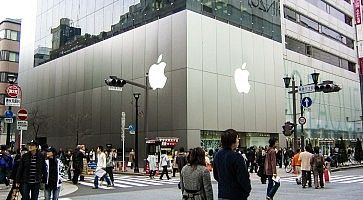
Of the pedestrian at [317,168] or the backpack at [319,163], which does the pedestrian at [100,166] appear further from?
the backpack at [319,163]

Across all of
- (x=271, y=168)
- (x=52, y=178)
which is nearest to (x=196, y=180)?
(x=52, y=178)

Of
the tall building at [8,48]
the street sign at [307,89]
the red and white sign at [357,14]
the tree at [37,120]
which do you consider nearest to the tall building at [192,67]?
the tree at [37,120]

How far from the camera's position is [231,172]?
5395 millimetres

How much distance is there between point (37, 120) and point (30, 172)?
141 feet

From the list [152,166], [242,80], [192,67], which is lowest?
[152,166]

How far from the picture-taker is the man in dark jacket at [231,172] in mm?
5277

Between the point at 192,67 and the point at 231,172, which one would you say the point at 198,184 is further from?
the point at 192,67

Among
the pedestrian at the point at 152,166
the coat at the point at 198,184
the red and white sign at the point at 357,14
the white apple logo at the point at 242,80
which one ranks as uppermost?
the white apple logo at the point at 242,80

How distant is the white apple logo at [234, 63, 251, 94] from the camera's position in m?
35.5

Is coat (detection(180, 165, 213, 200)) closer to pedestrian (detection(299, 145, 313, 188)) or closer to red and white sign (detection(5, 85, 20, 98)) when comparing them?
pedestrian (detection(299, 145, 313, 188))

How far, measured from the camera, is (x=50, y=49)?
5056cm

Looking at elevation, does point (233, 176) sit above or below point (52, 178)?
above

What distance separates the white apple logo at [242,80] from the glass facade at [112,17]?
4136 mm

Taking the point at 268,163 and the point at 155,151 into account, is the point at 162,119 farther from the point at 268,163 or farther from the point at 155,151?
the point at 268,163
